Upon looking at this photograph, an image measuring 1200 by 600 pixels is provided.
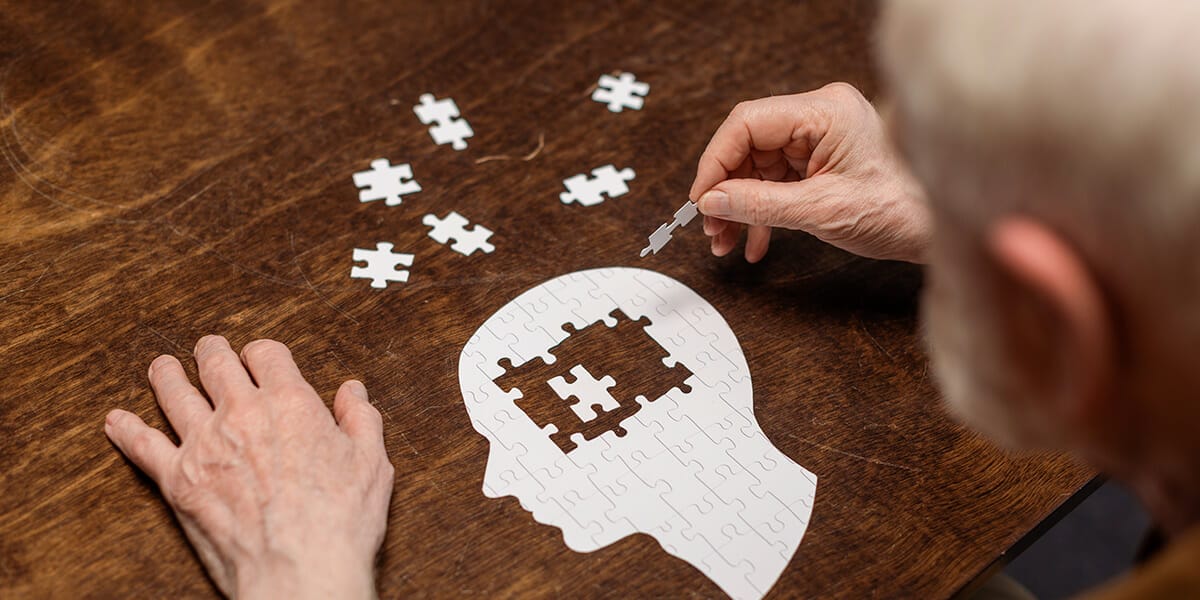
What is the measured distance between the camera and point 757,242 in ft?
5.13

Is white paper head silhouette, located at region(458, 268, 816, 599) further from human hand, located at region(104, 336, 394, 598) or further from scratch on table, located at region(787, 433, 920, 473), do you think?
human hand, located at region(104, 336, 394, 598)

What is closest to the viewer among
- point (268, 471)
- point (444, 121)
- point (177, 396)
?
point (268, 471)

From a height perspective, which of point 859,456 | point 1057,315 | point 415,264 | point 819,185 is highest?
point 1057,315

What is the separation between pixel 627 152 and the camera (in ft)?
5.68

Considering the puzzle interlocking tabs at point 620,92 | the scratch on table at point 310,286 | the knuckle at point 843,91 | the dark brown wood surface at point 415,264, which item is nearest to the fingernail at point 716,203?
the dark brown wood surface at point 415,264

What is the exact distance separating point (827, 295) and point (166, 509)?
0.98 metres

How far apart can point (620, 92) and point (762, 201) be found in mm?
457

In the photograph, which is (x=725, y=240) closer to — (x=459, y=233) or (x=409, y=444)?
(x=459, y=233)

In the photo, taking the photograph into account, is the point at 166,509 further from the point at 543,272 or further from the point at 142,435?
the point at 543,272

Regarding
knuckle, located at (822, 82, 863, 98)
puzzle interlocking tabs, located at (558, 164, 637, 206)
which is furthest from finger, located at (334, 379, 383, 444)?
knuckle, located at (822, 82, 863, 98)

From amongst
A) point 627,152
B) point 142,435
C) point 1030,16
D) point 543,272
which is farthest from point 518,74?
point 1030,16

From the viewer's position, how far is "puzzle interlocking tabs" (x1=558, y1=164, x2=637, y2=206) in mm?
1653

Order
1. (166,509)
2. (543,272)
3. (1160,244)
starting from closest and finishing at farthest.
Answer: (1160,244)
(166,509)
(543,272)

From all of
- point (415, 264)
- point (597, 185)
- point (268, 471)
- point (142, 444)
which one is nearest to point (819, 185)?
point (597, 185)
